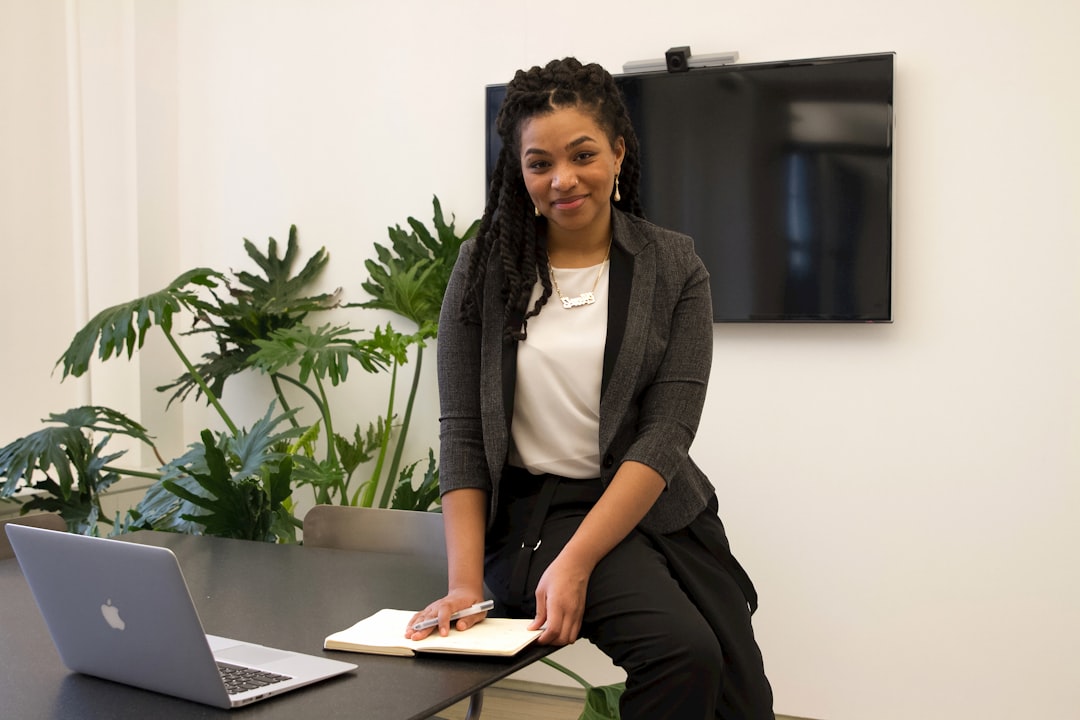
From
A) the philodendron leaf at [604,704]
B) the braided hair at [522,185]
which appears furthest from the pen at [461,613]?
the philodendron leaf at [604,704]

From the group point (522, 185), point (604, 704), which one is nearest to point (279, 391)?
point (604, 704)

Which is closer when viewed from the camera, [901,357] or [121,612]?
[121,612]

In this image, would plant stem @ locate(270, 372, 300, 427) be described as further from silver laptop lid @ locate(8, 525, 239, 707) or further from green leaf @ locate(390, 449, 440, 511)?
silver laptop lid @ locate(8, 525, 239, 707)

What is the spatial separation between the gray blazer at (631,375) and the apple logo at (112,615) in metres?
0.65

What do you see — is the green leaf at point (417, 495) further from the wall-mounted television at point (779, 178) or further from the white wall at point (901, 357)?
the wall-mounted television at point (779, 178)

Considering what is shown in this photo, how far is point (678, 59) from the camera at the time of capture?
3.25m

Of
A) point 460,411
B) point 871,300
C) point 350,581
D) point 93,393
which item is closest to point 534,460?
point 460,411

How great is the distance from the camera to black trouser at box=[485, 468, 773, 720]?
1.45m

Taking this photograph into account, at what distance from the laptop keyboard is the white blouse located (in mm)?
611

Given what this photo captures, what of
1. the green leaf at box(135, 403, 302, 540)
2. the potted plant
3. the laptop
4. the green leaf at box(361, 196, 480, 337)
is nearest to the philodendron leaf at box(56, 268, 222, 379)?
the potted plant

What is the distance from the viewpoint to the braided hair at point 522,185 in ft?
5.81

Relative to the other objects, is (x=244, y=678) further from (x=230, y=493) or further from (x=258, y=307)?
(x=258, y=307)

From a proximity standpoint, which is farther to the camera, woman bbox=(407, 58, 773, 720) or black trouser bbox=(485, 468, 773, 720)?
woman bbox=(407, 58, 773, 720)

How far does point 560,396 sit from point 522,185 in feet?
1.37
